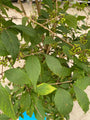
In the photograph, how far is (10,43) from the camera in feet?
1.01

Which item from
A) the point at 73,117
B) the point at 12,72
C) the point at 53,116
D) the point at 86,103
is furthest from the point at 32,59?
the point at 73,117

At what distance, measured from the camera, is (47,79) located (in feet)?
1.81

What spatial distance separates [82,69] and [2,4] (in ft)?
0.89

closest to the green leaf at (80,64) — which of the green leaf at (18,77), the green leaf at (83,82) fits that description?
the green leaf at (83,82)

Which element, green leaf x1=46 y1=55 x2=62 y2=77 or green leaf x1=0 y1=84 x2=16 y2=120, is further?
green leaf x1=46 y1=55 x2=62 y2=77

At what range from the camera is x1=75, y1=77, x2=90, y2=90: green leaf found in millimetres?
406

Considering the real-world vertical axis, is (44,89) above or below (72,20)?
below

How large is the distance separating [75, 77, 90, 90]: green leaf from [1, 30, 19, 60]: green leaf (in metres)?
0.20

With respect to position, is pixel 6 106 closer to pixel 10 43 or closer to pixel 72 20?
pixel 10 43

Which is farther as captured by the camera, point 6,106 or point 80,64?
point 80,64

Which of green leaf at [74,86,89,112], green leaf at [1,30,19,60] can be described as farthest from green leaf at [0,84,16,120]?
green leaf at [74,86,89,112]

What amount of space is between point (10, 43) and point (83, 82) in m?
0.24

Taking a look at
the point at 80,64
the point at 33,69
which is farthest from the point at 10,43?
the point at 80,64

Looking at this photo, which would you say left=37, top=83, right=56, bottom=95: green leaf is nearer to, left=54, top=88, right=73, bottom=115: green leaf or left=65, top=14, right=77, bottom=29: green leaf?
left=54, top=88, right=73, bottom=115: green leaf
